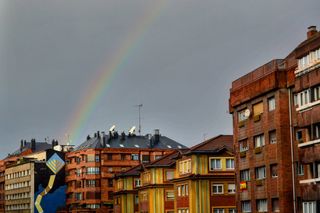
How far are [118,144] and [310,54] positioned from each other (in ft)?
405

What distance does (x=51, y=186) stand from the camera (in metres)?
185

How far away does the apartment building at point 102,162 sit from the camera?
566ft

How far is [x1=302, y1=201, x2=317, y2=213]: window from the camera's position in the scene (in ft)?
192

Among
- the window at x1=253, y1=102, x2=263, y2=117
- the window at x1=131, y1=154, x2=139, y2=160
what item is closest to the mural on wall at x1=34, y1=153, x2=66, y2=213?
the window at x1=131, y1=154, x2=139, y2=160

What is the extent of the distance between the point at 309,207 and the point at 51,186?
133306 millimetres

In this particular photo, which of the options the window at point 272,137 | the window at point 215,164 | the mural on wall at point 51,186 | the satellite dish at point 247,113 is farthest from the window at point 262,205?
the mural on wall at point 51,186

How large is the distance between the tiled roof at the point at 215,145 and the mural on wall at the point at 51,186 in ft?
295

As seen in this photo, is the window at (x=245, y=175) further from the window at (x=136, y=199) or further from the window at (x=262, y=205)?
the window at (x=136, y=199)

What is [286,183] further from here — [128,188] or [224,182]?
[128,188]

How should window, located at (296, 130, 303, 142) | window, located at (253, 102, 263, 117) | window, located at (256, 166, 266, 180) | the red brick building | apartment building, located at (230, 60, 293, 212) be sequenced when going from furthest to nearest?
window, located at (253, 102, 263, 117), window, located at (256, 166, 266, 180), apartment building, located at (230, 60, 293, 212), window, located at (296, 130, 303, 142), the red brick building

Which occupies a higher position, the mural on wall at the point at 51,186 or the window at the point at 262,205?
the mural on wall at the point at 51,186

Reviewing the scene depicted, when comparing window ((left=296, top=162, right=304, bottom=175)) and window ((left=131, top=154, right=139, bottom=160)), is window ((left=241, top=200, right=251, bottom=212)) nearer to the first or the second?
window ((left=296, top=162, right=304, bottom=175))

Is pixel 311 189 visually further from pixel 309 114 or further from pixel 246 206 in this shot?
pixel 246 206

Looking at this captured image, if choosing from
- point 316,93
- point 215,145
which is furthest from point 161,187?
point 316,93
